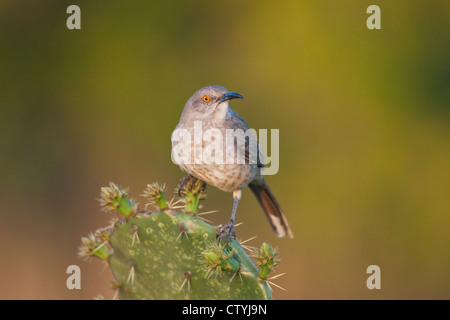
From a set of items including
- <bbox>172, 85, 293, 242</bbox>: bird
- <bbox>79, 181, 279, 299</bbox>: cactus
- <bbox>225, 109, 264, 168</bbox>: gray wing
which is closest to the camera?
<bbox>79, 181, 279, 299</bbox>: cactus

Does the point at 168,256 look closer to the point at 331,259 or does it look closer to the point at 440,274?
the point at 331,259

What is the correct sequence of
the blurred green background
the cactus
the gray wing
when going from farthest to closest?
the blurred green background → the gray wing → the cactus

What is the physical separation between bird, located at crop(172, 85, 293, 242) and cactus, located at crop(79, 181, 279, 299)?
1054 millimetres

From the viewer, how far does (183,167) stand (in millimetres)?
4273

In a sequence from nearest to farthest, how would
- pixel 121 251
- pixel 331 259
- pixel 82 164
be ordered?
pixel 121 251 → pixel 331 259 → pixel 82 164

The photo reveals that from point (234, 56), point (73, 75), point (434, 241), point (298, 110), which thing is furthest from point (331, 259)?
point (73, 75)

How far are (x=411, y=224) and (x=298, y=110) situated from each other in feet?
6.58

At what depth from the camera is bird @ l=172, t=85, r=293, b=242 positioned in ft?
13.7

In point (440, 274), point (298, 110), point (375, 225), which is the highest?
point (298, 110)

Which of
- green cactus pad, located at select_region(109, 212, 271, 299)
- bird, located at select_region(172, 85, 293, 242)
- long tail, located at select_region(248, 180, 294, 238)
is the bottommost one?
green cactus pad, located at select_region(109, 212, 271, 299)

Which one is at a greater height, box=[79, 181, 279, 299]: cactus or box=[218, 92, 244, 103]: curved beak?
box=[218, 92, 244, 103]: curved beak

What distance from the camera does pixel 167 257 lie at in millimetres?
3082

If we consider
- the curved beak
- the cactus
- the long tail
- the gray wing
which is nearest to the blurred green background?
the long tail

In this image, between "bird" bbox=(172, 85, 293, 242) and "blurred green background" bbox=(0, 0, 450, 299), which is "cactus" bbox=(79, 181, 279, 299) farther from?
"blurred green background" bbox=(0, 0, 450, 299)
